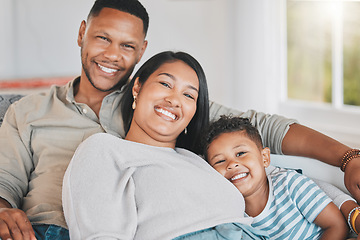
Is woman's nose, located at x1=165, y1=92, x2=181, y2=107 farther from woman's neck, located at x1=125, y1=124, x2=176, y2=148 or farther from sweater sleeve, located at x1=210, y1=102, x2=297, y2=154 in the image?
sweater sleeve, located at x1=210, y1=102, x2=297, y2=154

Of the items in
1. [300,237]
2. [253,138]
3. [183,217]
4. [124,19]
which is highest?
[124,19]

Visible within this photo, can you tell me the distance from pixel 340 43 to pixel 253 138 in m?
2.09

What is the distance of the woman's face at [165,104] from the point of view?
1506 mm

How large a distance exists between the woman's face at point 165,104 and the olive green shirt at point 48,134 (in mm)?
223

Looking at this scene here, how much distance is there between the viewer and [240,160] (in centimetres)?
153

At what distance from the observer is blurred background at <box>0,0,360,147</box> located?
3395 mm

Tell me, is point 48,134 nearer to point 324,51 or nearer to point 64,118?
point 64,118

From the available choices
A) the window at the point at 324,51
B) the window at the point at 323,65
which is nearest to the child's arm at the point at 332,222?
the window at the point at 323,65

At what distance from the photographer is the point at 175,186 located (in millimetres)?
1329

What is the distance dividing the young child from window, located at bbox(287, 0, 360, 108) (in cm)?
201

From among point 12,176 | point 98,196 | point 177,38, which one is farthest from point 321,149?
point 177,38

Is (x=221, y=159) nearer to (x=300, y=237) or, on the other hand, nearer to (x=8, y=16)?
(x=300, y=237)

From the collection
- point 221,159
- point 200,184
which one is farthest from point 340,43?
point 200,184

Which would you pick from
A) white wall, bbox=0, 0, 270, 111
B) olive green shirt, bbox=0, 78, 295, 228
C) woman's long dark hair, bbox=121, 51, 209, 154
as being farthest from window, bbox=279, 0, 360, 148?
woman's long dark hair, bbox=121, 51, 209, 154
